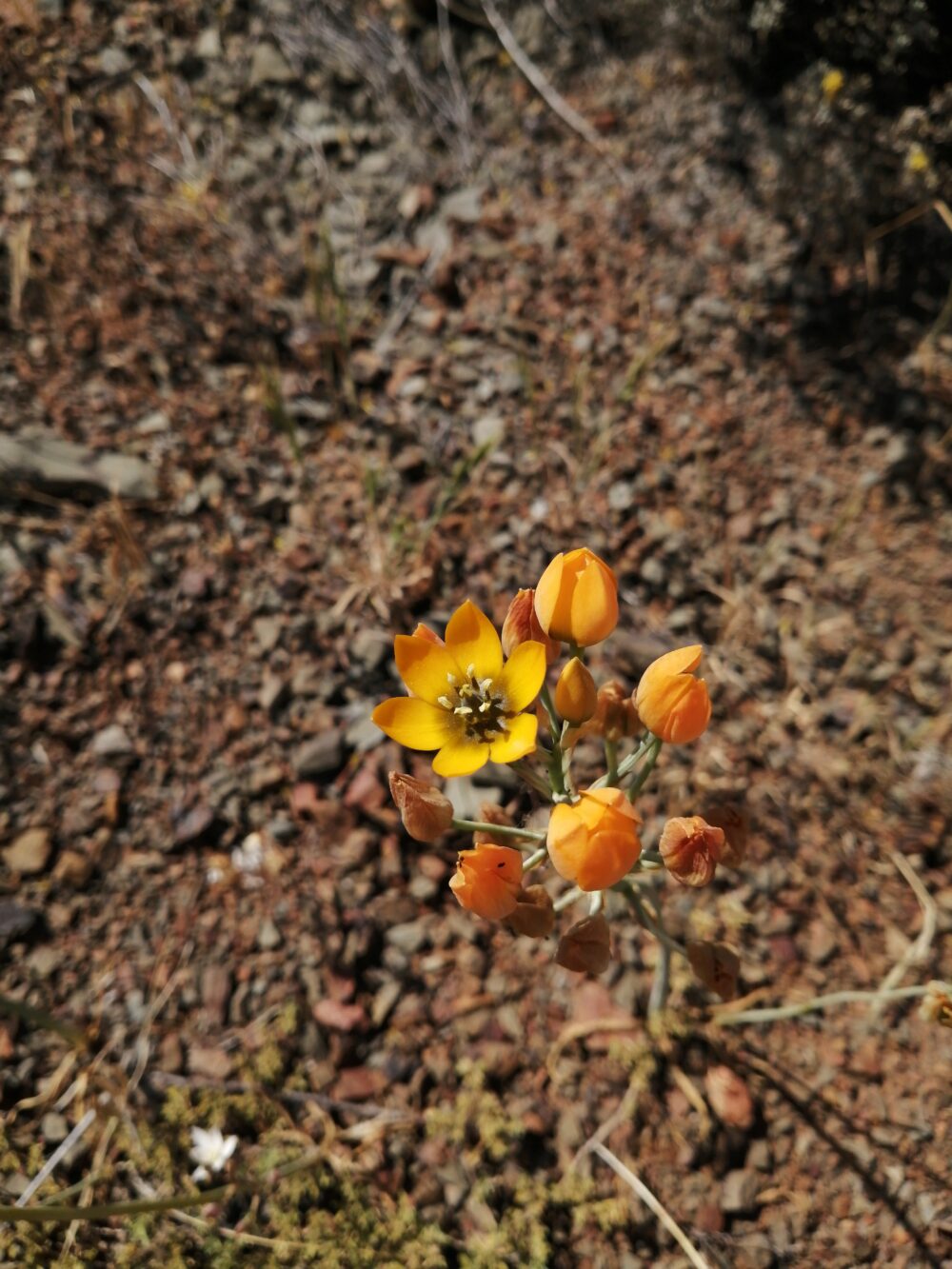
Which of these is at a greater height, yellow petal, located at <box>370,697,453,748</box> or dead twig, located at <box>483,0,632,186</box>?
dead twig, located at <box>483,0,632,186</box>

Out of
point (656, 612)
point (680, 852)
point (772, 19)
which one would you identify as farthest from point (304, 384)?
point (680, 852)

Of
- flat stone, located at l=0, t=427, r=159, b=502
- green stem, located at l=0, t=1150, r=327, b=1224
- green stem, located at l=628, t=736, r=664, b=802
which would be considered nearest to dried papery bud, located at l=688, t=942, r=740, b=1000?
green stem, located at l=628, t=736, r=664, b=802

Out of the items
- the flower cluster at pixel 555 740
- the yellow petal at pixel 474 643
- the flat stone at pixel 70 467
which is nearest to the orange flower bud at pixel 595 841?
the flower cluster at pixel 555 740

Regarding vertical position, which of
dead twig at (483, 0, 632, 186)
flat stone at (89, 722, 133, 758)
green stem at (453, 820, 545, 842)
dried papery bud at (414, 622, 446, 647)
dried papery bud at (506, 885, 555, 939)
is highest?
dead twig at (483, 0, 632, 186)

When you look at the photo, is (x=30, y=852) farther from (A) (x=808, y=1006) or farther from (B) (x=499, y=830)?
(A) (x=808, y=1006)

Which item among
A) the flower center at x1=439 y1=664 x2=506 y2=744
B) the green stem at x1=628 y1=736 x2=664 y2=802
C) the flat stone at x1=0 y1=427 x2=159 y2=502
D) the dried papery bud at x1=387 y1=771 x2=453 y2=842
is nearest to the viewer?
the dried papery bud at x1=387 y1=771 x2=453 y2=842

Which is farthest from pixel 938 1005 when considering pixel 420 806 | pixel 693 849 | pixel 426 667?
pixel 426 667

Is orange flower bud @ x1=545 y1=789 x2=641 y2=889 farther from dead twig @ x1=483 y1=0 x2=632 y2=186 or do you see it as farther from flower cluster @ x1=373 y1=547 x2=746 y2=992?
dead twig @ x1=483 y1=0 x2=632 y2=186
